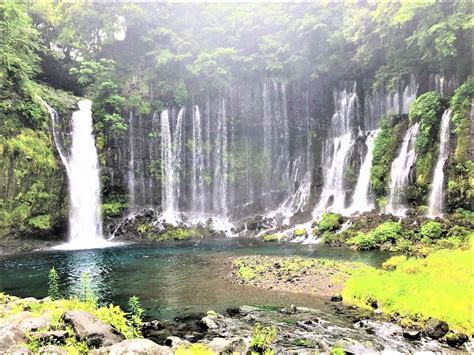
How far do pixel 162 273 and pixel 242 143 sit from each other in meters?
23.3

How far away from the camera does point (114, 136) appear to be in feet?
111

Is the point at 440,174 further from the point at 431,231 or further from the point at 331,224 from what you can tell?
the point at 331,224

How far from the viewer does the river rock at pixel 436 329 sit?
8367 millimetres

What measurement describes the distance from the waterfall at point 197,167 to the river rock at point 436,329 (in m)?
29.0

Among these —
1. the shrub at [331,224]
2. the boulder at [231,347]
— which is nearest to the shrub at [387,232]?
the shrub at [331,224]

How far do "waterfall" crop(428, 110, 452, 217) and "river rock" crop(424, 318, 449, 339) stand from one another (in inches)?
699

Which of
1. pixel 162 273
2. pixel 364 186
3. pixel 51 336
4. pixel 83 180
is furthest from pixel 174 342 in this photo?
pixel 83 180

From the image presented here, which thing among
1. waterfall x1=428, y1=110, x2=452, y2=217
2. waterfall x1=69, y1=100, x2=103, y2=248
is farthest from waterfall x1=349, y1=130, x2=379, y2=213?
waterfall x1=69, y1=100, x2=103, y2=248

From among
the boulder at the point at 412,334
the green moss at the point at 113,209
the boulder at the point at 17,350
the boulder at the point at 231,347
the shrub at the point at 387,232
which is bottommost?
the boulder at the point at 412,334

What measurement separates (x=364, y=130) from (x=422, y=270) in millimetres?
24610

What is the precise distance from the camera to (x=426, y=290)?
10305 millimetres

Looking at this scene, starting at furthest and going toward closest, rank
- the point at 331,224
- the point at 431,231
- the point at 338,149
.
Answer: the point at 338,149 < the point at 331,224 < the point at 431,231

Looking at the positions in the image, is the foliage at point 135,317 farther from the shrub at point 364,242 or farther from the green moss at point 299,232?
the green moss at point 299,232

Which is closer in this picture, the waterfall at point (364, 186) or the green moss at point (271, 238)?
the green moss at point (271, 238)
